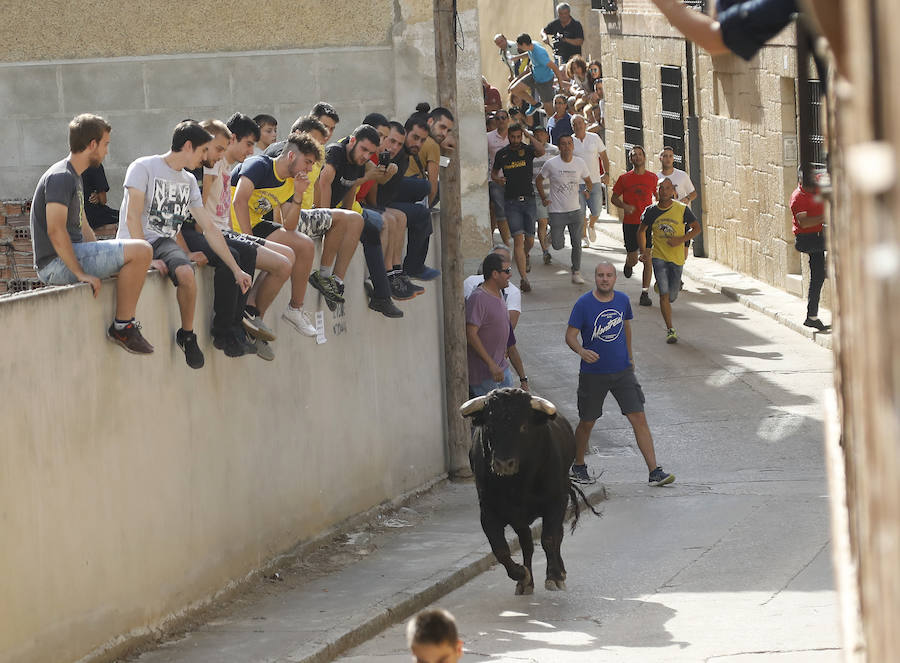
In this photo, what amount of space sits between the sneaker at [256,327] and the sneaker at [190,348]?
34.4 inches

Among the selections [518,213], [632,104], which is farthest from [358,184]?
[632,104]

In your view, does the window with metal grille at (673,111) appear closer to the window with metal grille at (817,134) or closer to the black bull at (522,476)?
the window with metal grille at (817,134)

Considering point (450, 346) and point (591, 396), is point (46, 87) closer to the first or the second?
point (450, 346)

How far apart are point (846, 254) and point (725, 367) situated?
49.5ft

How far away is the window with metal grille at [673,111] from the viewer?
92.8ft

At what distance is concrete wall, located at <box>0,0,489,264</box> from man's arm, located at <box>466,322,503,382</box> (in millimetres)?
3749

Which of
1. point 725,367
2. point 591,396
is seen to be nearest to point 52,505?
point 591,396

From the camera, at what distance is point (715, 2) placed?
14.9ft

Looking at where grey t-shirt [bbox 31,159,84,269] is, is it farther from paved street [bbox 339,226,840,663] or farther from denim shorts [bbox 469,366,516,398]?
denim shorts [bbox 469,366,516,398]

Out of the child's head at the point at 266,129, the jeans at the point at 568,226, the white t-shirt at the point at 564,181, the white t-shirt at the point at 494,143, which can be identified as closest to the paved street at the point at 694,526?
the jeans at the point at 568,226

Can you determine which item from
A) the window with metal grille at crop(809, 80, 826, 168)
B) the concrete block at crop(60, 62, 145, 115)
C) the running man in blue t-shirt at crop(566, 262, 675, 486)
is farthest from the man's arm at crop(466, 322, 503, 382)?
the window with metal grille at crop(809, 80, 826, 168)

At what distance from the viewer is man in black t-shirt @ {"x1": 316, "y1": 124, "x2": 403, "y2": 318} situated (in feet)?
41.1

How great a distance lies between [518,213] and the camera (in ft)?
73.6

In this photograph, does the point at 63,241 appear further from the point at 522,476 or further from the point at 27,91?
the point at 27,91
